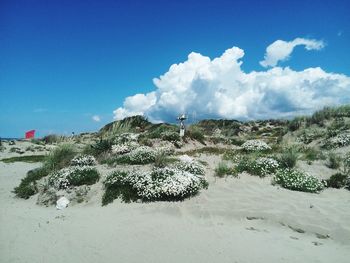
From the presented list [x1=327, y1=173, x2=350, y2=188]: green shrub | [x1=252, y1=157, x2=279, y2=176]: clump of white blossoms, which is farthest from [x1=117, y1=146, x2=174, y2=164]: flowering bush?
[x1=327, y1=173, x2=350, y2=188]: green shrub

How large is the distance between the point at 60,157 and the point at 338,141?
14.6 meters

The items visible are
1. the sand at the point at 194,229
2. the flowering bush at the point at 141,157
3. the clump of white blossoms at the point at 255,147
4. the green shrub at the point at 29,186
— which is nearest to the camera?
the sand at the point at 194,229

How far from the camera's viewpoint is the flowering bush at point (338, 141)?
17.6 metres

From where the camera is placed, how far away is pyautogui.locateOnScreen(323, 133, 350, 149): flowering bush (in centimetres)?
1759

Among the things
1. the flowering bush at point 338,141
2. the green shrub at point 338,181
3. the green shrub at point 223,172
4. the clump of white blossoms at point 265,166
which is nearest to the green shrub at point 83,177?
the green shrub at point 223,172

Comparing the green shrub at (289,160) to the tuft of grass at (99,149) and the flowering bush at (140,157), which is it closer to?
the flowering bush at (140,157)

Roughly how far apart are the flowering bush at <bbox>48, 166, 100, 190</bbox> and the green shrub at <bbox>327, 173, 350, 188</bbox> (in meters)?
8.53

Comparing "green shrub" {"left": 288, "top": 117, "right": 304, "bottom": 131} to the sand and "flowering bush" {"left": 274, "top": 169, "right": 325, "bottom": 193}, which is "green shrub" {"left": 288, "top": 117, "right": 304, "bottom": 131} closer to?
"flowering bush" {"left": 274, "top": 169, "right": 325, "bottom": 193}

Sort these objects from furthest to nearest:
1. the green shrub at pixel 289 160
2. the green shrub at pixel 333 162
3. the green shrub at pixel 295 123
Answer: the green shrub at pixel 295 123 < the green shrub at pixel 289 160 < the green shrub at pixel 333 162

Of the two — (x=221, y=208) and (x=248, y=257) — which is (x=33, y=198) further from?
(x=248, y=257)

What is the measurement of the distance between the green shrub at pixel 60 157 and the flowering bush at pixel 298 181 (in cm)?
891

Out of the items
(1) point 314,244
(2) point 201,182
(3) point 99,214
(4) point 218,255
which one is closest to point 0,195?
(3) point 99,214

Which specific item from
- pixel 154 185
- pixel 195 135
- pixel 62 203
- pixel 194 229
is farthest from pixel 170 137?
pixel 194 229

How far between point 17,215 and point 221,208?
19.4 ft
